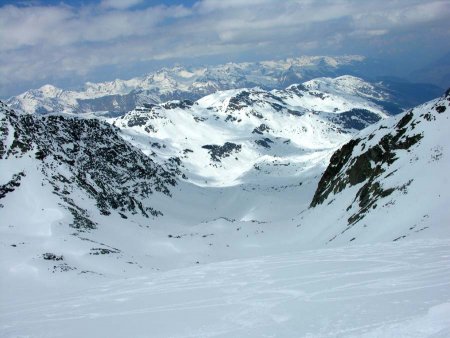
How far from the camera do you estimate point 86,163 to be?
446 ft

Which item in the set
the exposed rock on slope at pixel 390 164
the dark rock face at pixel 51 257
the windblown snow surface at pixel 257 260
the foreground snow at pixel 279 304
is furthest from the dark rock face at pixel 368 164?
the dark rock face at pixel 51 257

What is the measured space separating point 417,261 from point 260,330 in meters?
8.63

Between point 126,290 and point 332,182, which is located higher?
point 332,182

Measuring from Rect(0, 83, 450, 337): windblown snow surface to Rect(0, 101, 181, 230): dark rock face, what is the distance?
3.81ft

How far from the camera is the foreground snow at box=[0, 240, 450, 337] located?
31.6 feet

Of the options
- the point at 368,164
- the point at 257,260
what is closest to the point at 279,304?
the point at 257,260

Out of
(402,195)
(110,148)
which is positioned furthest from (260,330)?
(110,148)

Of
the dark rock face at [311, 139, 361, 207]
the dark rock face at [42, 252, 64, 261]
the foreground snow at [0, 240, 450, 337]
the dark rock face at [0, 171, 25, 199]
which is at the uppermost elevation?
the dark rock face at [0, 171, 25, 199]

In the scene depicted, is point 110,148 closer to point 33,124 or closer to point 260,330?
point 33,124

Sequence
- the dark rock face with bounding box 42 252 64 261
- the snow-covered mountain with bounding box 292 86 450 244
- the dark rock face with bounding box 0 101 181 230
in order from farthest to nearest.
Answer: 1. the dark rock face with bounding box 0 101 181 230
2. the dark rock face with bounding box 42 252 64 261
3. the snow-covered mountain with bounding box 292 86 450 244

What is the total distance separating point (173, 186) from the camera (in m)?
195

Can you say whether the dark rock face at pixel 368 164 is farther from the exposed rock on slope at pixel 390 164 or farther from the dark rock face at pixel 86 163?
the dark rock face at pixel 86 163

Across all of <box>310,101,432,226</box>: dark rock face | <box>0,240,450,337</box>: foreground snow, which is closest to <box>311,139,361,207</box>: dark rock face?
<box>310,101,432,226</box>: dark rock face

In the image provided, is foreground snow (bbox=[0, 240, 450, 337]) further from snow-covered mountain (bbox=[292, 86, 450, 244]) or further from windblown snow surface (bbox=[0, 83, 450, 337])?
snow-covered mountain (bbox=[292, 86, 450, 244])
